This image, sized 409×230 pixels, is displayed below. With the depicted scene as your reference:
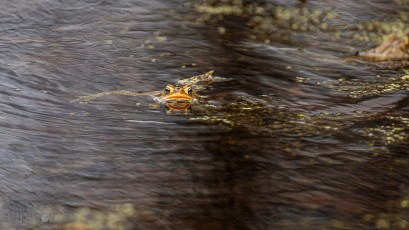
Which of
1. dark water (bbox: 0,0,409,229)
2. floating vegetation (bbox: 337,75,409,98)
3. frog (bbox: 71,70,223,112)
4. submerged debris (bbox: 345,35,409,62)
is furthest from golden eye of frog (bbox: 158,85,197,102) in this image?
submerged debris (bbox: 345,35,409,62)

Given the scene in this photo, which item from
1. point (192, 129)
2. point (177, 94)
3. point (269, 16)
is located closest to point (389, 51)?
point (269, 16)

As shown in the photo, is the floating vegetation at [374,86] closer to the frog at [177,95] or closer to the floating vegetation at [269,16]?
the frog at [177,95]

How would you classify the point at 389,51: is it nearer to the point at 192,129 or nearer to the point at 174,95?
the point at 174,95

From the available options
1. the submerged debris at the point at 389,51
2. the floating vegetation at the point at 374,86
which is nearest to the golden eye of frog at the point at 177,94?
the floating vegetation at the point at 374,86

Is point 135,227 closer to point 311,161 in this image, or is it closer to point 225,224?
point 225,224

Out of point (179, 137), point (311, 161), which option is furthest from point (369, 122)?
point (179, 137)
